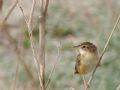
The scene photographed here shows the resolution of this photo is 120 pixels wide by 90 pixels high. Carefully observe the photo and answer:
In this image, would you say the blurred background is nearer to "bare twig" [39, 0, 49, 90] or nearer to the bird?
the bird

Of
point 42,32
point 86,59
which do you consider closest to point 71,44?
point 86,59

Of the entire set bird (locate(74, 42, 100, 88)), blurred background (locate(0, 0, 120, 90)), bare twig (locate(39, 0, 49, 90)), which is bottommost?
blurred background (locate(0, 0, 120, 90))

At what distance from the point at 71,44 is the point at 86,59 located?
11.5 ft

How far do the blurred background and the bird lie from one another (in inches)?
30.6

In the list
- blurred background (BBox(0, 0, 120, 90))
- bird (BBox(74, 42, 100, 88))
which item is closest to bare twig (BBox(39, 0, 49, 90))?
bird (BBox(74, 42, 100, 88))

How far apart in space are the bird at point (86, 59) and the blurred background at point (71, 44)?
2.55 ft

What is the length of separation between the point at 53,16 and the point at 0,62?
54.5 inches

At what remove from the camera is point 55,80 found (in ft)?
18.5

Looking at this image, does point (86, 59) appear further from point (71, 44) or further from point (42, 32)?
point (71, 44)

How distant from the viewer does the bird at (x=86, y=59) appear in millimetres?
2969

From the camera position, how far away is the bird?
297 cm

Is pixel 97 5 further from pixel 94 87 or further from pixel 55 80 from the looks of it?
pixel 94 87

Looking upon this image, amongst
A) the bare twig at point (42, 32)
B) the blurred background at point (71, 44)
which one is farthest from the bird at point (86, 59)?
Answer: the blurred background at point (71, 44)

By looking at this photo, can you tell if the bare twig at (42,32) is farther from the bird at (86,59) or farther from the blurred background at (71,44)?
the blurred background at (71,44)
